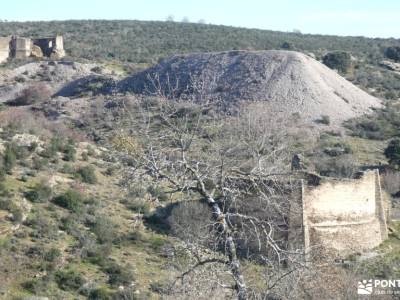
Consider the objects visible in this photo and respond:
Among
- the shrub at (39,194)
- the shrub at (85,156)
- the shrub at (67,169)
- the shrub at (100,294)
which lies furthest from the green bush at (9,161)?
the shrub at (100,294)

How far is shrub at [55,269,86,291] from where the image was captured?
57.9 ft

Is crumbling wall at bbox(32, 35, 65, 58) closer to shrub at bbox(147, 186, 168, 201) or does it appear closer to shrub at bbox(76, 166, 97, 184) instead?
shrub at bbox(76, 166, 97, 184)

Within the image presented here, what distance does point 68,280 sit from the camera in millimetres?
17828

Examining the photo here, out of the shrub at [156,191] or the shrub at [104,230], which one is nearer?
the shrub at [156,191]

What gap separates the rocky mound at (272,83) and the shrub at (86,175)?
1905 centimetres

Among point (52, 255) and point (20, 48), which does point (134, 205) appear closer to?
point (52, 255)

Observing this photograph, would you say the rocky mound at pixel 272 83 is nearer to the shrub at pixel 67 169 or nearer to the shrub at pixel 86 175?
the shrub at pixel 86 175

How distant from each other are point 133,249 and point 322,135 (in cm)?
2384

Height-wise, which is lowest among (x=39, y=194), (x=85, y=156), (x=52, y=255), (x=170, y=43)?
(x=52, y=255)

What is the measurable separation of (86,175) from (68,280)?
805cm

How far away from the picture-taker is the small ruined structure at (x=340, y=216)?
21.1 m

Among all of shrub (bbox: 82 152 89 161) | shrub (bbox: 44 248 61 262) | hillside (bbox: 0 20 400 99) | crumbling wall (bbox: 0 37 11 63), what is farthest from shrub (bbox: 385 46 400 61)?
shrub (bbox: 44 248 61 262)

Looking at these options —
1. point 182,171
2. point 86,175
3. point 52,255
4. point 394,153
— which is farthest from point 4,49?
point 182,171

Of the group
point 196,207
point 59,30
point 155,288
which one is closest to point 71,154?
point 196,207
